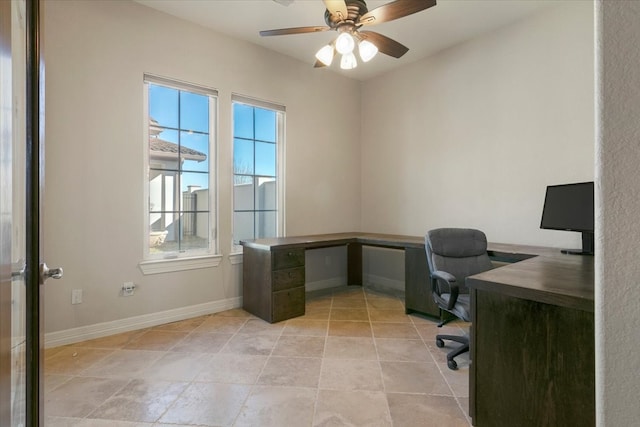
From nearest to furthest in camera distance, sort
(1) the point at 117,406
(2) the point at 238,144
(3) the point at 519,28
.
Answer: (1) the point at 117,406, (3) the point at 519,28, (2) the point at 238,144

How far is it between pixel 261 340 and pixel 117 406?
3.67 ft

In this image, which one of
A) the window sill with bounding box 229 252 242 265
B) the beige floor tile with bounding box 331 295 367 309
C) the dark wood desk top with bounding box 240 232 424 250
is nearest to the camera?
the dark wood desk top with bounding box 240 232 424 250

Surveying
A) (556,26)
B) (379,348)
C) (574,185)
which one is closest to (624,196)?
(379,348)

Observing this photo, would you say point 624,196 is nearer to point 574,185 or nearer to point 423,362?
point 423,362

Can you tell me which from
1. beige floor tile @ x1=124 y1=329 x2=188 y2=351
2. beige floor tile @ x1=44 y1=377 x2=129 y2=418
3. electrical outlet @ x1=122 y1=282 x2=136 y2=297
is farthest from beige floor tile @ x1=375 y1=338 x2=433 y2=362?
electrical outlet @ x1=122 y1=282 x2=136 y2=297

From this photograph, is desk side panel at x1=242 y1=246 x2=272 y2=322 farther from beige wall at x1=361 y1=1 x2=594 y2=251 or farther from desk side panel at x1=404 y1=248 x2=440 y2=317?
beige wall at x1=361 y1=1 x2=594 y2=251

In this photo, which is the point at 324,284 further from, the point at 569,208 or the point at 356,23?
A: the point at 356,23

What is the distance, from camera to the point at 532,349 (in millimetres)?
1415

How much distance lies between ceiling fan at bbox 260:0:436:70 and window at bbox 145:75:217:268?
4.10 ft

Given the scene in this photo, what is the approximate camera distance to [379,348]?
2551mm

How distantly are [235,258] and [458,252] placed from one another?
2.33m

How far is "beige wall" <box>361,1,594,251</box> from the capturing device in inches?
113

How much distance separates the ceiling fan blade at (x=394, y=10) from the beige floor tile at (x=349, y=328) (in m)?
2.55

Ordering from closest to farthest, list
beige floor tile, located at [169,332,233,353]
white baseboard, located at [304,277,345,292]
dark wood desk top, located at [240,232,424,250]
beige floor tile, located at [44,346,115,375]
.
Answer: beige floor tile, located at [44,346,115,375] < beige floor tile, located at [169,332,233,353] < dark wood desk top, located at [240,232,424,250] < white baseboard, located at [304,277,345,292]
